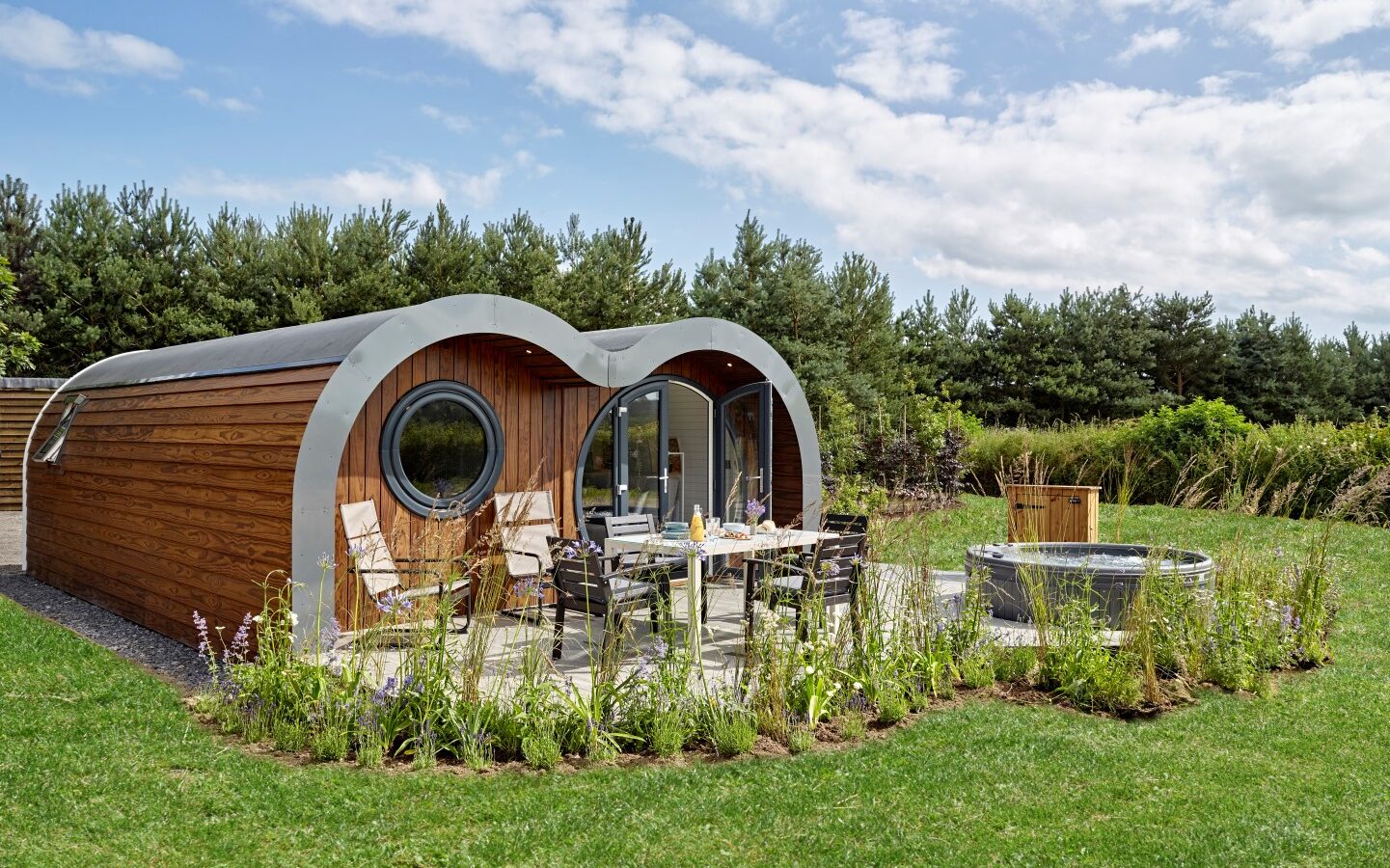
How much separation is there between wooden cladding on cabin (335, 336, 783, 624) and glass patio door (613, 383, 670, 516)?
25 cm

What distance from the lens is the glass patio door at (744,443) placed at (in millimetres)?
9812

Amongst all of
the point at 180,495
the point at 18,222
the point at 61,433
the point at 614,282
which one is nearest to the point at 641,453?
the point at 180,495

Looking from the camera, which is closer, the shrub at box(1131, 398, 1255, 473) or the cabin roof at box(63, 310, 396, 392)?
the cabin roof at box(63, 310, 396, 392)

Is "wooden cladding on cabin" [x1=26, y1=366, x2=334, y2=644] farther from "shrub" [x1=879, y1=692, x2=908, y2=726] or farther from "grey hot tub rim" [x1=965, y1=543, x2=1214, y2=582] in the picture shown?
"grey hot tub rim" [x1=965, y1=543, x2=1214, y2=582]

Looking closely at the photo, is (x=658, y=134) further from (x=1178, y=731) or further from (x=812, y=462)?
(x=1178, y=731)

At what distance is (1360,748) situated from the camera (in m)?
4.85

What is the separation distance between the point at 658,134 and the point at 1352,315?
3486 centimetres

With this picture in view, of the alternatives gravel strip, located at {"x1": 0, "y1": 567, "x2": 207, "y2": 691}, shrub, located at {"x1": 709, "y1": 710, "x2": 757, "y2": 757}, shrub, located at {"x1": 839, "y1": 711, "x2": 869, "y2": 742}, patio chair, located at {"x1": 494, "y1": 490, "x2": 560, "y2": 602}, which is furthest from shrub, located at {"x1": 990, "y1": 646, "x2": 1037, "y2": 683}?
gravel strip, located at {"x1": 0, "y1": 567, "x2": 207, "y2": 691}

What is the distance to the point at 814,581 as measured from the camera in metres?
5.38

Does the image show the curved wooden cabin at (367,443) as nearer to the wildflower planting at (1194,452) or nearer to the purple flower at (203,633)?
the purple flower at (203,633)

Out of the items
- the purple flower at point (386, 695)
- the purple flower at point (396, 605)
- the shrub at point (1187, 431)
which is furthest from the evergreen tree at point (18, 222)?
the shrub at point (1187, 431)

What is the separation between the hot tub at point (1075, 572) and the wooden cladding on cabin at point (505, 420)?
3.02 meters

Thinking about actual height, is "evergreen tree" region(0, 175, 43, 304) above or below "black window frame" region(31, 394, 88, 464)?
above

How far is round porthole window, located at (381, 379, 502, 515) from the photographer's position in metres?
7.36
